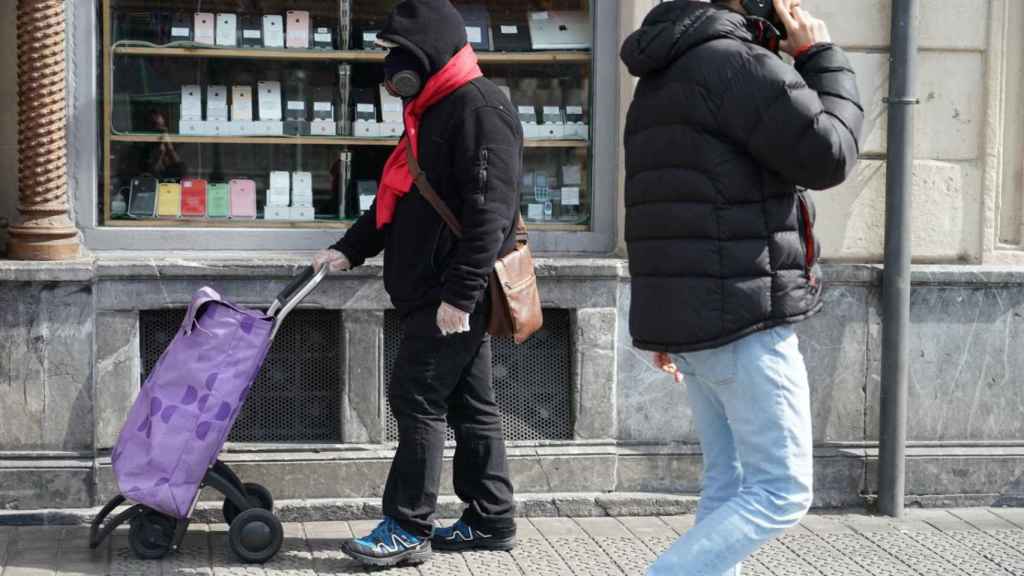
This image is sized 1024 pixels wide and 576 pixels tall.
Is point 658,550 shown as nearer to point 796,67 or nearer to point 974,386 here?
point 974,386

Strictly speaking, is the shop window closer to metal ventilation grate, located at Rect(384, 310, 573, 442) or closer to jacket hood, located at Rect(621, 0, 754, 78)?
metal ventilation grate, located at Rect(384, 310, 573, 442)

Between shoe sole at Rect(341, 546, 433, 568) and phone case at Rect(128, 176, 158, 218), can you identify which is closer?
shoe sole at Rect(341, 546, 433, 568)

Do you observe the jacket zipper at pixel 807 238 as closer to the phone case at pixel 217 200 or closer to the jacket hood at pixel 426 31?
the jacket hood at pixel 426 31

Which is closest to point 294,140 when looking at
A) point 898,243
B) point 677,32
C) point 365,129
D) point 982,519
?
point 365,129

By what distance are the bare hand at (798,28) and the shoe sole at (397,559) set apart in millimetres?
2202

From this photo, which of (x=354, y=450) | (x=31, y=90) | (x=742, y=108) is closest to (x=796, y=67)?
(x=742, y=108)

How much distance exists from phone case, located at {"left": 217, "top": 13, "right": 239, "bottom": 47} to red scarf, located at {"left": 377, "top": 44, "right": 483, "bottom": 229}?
1.36 m

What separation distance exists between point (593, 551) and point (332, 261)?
1407mm

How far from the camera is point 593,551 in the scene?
5.48 metres

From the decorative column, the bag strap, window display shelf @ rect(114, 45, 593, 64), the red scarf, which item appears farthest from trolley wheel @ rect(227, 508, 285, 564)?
window display shelf @ rect(114, 45, 593, 64)

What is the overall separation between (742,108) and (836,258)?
8.33 feet

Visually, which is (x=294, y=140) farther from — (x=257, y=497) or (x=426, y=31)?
(x=257, y=497)

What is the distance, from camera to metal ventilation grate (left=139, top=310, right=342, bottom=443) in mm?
6004

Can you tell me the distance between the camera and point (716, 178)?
384cm
